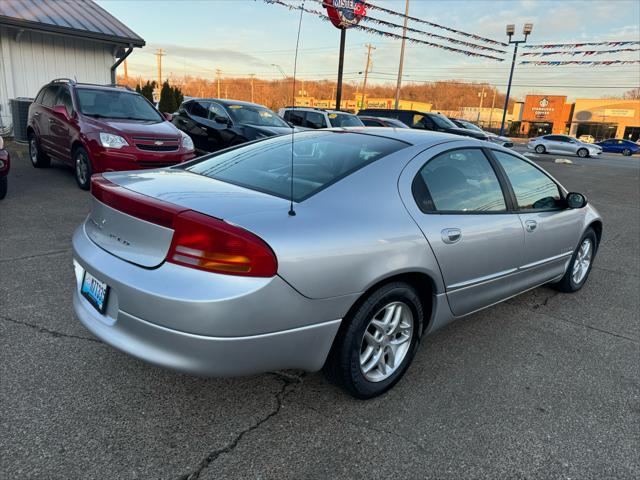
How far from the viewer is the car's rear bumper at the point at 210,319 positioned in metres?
2.00

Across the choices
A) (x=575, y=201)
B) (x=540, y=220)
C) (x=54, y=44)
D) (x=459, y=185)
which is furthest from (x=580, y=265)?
(x=54, y=44)

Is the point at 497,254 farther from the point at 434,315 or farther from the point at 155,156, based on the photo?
the point at 155,156

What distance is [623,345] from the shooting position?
357cm

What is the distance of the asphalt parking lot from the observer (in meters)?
2.16

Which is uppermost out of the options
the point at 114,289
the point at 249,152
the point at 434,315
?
the point at 249,152

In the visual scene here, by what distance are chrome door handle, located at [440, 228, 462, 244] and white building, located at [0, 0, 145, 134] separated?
12924mm

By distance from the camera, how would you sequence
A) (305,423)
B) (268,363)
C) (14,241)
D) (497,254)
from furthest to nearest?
1. (14,241)
2. (497,254)
3. (305,423)
4. (268,363)

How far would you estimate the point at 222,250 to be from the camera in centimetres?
203

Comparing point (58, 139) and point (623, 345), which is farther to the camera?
point (58, 139)

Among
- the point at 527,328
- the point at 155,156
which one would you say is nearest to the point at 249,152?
the point at 527,328

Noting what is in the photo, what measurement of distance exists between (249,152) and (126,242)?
1268 millimetres

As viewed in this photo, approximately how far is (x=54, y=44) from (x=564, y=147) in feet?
100

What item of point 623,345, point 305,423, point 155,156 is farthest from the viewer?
point 155,156

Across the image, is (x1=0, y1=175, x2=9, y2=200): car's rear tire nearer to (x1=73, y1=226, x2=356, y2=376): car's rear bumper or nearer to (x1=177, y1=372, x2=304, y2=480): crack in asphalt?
(x1=73, y1=226, x2=356, y2=376): car's rear bumper
